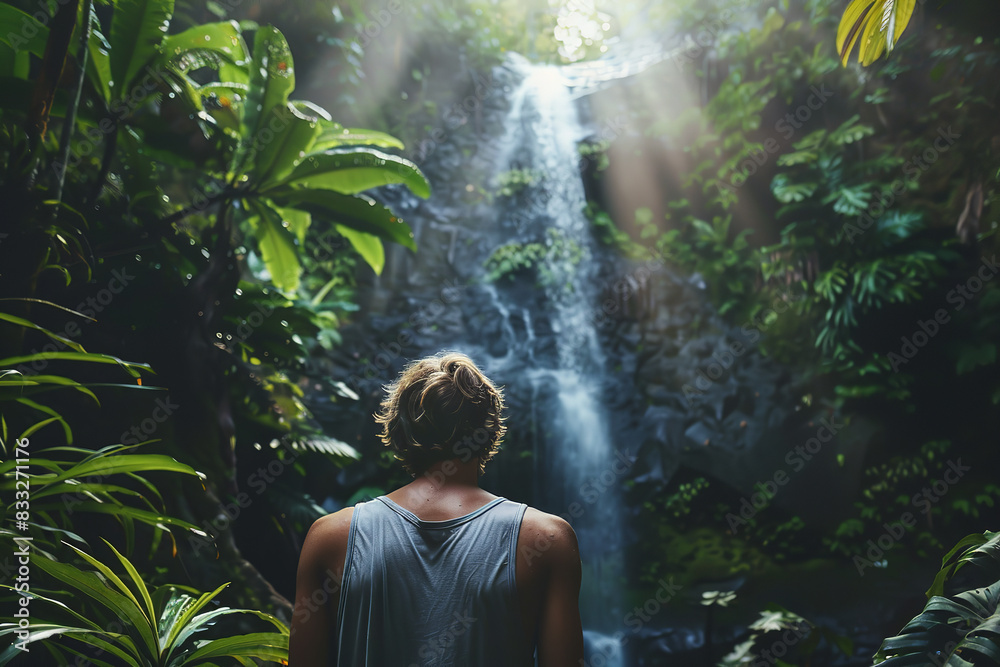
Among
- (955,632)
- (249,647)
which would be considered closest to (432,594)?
(249,647)

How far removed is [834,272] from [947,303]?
102 centimetres

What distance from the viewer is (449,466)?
5.09ft

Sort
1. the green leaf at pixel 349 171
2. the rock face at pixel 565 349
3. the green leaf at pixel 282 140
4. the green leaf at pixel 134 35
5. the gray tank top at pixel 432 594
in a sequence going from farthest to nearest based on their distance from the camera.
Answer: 1. the rock face at pixel 565 349
2. the green leaf at pixel 349 171
3. the green leaf at pixel 282 140
4. the green leaf at pixel 134 35
5. the gray tank top at pixel 432 594

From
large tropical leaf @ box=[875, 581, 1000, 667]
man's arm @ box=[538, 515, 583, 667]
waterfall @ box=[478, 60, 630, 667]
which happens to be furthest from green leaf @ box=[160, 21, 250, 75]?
waterfall @ box=[478, 60, 630, 667]

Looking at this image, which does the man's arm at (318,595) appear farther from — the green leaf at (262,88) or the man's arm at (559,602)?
the green leaf at (262,88)

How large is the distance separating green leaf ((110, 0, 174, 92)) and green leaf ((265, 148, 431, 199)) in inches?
40.9

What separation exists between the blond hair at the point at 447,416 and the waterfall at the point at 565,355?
5104mm

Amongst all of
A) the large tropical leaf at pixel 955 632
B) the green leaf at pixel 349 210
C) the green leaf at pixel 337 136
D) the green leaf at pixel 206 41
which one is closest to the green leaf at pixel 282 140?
A: the green leaf at pixel 349 210

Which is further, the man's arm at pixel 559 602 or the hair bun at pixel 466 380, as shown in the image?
the hair bun at pixel 466 380

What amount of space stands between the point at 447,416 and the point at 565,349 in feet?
22.7

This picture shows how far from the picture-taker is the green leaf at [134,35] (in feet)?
10.2

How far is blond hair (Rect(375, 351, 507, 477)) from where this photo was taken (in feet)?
5.13

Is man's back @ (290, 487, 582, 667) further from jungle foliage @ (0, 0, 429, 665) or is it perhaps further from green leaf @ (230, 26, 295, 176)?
green leaf @ (230, 26, 295, 176)

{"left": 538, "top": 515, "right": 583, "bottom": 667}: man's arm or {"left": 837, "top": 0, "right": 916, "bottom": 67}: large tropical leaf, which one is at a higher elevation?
{"left": 837, "top": 0, "right": 916, "bottom": 67}: large tropical leaf
